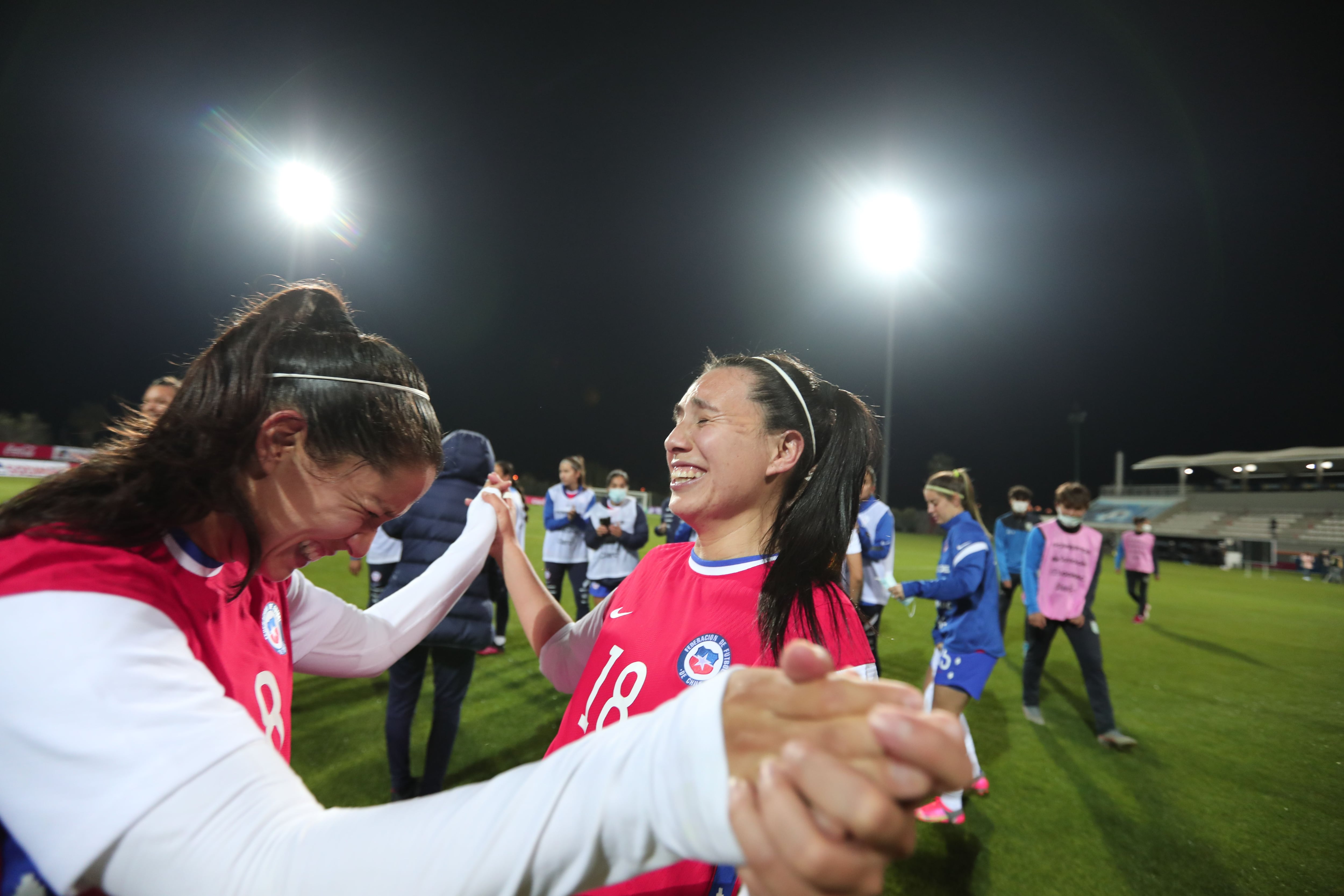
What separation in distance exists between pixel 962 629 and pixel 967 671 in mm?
301

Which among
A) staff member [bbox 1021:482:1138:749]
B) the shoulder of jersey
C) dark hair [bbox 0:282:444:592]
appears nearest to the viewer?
the shoulder of jersey

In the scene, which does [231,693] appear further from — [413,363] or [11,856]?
[413,363]

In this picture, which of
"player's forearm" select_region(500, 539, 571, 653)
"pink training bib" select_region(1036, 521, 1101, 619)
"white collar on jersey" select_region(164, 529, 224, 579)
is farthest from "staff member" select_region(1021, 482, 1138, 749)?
"white collar on jersey" select_region(164, 529, 224, 579)

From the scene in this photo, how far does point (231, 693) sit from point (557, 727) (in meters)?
4.93

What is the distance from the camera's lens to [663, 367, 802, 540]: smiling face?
1.86 metres

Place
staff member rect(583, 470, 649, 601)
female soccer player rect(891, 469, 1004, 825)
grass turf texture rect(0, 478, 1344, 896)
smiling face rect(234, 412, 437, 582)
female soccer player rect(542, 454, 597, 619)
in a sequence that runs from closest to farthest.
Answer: smiling face rect(234, 412, 437, 582), grass turf texture rect(0, 478, 1344, 896), female soccer player rect(891, 469, 1004, 825), staff member rect(583, 470, 649, 601), female soccer player rect(542, 454, 597, 619)

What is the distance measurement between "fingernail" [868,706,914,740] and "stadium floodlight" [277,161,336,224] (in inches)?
434

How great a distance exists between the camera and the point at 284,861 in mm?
684

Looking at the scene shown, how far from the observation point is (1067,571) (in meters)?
5.88

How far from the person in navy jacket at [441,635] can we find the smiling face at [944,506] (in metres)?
3.54

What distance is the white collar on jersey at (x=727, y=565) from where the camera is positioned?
1801 millimetres

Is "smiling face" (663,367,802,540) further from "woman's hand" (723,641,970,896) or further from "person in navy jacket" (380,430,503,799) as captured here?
"person in navy jacket" (380,430,503,799)

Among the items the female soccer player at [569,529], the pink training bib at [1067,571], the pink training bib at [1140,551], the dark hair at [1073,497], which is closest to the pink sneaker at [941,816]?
the pink training bib at [1067,571]

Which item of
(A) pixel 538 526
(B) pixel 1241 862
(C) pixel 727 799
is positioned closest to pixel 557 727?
(B) pixel 1241 862
